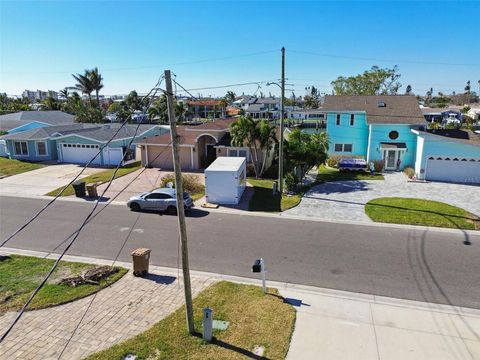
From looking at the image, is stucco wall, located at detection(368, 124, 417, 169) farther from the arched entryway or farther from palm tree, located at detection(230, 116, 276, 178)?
the arched entryway

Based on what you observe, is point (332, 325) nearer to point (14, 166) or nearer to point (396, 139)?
point (396, 139)

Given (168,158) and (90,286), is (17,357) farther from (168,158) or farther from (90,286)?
(168,158)

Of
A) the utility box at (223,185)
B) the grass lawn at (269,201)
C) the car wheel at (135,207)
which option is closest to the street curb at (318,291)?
the car wheel at (135,207)

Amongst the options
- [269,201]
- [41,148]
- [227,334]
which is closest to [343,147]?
[269,201]

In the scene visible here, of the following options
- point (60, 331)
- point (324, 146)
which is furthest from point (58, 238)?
point (324, 146)

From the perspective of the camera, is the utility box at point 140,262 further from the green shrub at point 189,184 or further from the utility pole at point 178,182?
the green shrub at point 189,184

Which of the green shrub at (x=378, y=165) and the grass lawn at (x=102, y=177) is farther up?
the green shrub at (x=378, y=165)

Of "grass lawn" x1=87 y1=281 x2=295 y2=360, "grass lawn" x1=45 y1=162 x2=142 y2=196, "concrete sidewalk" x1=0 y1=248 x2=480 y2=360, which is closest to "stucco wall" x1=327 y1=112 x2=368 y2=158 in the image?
"grass lawn" x1=45 y1=162 x2=142 y2=196
